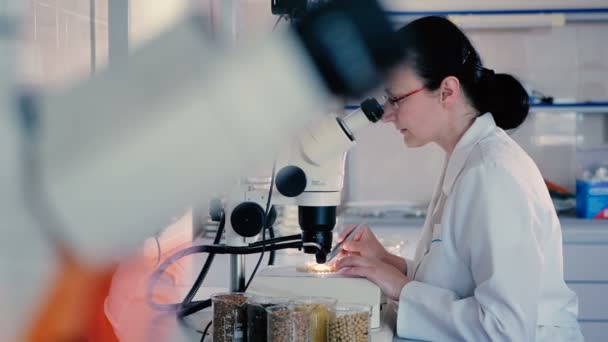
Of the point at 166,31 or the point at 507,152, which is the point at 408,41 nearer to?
the point at 166,31

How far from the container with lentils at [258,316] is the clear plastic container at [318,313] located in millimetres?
35

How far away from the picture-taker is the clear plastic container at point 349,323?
105 centimetres

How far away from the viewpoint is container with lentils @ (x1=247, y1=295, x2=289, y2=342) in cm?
110

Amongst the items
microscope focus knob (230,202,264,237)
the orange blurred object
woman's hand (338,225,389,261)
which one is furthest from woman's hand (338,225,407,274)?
the orange blurred object

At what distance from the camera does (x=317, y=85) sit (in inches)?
10.8

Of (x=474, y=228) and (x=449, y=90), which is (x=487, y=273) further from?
(x=449, y=90)

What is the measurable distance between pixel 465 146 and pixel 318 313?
562 mm

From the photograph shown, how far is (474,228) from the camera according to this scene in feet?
4.11

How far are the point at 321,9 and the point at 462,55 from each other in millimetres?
1166

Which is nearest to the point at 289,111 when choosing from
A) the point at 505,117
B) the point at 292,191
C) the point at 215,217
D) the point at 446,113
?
the point at 292,191

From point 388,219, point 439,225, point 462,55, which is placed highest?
point 462,55

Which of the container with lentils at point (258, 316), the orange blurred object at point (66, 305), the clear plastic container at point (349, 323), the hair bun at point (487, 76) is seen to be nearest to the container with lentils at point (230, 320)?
the container with lentils at point (258, 316)

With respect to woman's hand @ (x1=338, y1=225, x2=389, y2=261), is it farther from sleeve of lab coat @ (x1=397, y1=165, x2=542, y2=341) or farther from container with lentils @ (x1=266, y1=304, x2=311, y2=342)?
container with lentils @ (x1=266, y1=304, x2=311, y2=342)

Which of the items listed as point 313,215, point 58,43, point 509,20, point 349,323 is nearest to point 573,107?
point 509,20
